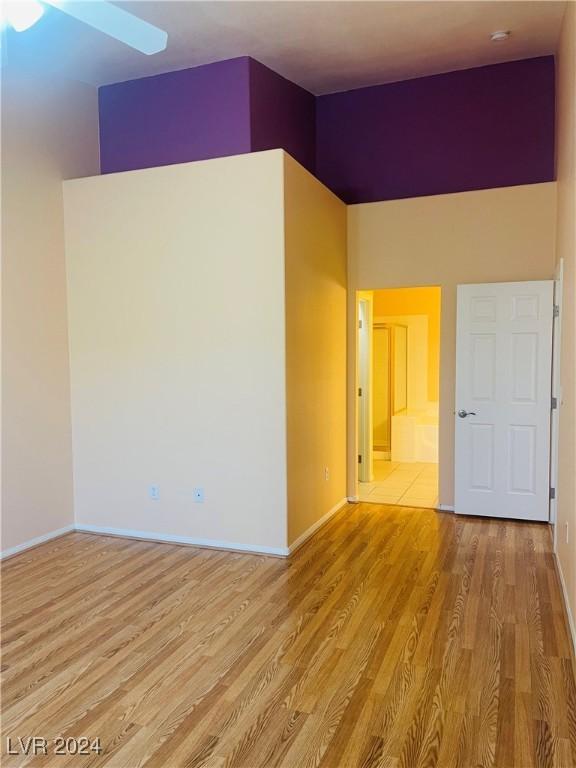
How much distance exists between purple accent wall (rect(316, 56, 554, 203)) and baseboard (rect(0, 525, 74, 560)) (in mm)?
4078

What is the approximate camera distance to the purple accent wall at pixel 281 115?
4.62 m

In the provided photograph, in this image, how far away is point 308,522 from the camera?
178 inches

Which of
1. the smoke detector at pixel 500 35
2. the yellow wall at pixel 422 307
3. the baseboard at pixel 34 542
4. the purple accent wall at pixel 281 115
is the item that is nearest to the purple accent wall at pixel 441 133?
the purple accent wall at pixel 281 115

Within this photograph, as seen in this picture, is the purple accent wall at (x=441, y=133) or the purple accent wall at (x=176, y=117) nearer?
the purple accent wall at (x=176, y=117)

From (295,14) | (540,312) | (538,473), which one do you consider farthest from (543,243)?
(295,14)

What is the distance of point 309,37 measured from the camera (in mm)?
4410

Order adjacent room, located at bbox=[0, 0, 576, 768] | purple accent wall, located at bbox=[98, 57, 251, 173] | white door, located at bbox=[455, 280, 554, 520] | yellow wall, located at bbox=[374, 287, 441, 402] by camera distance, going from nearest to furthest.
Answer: adjacent room, located at bbox=[0, 0, 576, 768] → purple accent wall, located at bbox=[98, 57, 251, 173] → white door, located at bbox=[455, 280, 554, 520] → yellow wall, located at bbox=[374, 287, 441, 402]

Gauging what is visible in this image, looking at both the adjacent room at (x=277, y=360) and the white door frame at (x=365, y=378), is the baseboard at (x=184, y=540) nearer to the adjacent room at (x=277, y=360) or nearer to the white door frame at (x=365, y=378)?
the adjacent room at (x=277, y=360)

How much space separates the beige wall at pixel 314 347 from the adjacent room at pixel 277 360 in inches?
1.5

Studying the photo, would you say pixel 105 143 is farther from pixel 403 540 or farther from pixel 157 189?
pixel 403 540

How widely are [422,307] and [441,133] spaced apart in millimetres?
3537

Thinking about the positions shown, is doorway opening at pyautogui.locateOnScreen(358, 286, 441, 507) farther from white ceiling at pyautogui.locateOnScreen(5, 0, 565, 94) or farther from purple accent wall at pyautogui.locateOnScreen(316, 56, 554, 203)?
white ceiling at pyautogui.locateOnScreen(5, 0, 565, 94)

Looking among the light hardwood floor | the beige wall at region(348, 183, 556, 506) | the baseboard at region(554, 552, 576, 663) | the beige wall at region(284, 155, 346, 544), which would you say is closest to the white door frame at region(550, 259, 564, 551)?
the beige wall at region(348, 183, 556, 506)

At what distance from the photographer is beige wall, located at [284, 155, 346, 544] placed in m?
4.12
